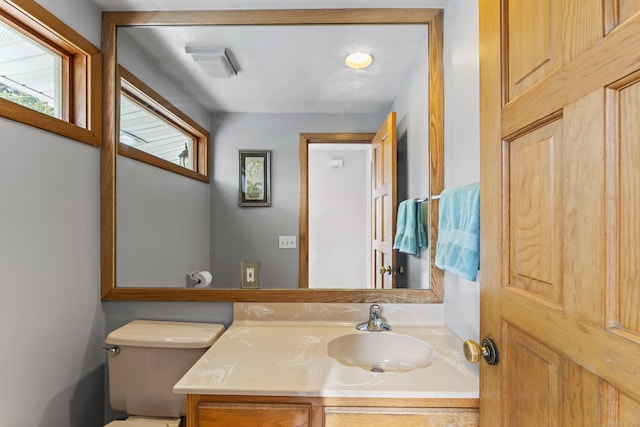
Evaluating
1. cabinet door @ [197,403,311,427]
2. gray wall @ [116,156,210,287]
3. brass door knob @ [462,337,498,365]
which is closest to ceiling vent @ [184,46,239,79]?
gray wall @ [116,156,210,287]

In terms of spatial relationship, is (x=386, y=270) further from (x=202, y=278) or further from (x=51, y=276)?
(x=51, y=276)

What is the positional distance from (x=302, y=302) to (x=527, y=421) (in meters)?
1.00

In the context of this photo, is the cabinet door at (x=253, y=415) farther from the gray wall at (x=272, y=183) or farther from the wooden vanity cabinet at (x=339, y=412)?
the gray wall at (x=272, y=183)

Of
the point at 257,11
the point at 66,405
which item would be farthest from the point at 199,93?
the point at 66,405

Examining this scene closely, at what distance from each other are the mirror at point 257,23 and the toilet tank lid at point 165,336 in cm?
14

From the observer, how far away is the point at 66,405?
134 cm

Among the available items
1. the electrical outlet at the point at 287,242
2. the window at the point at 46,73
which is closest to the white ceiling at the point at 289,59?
the window at the point at 46,73

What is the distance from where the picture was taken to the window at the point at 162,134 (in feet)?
5.25

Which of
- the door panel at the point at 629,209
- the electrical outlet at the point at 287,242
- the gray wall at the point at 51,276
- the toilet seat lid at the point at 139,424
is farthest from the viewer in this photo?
the electrical outlet at the point at 287,242

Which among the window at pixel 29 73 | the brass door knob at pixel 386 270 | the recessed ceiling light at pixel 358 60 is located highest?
the recessed ceiling light at pixel 358 60

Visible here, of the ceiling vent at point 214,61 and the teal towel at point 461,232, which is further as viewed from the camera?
the ceiling vent at point 214,61

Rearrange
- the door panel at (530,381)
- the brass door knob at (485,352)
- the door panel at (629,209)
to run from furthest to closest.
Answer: the brass door knob at (485,352) < the door panel at (530,381) < the door panel at (629,209)

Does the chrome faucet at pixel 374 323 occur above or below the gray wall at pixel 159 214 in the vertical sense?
below

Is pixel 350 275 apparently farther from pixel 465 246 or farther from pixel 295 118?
pixel 295 118
